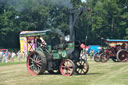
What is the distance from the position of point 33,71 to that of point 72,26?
9.69 feet

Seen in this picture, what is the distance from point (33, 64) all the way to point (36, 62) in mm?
266

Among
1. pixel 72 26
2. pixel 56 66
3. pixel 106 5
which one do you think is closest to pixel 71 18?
pixel 72 26

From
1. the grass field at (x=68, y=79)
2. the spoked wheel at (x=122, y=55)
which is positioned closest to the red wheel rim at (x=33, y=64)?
the grass field at (x=68, y=79)

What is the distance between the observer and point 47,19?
57.5 m

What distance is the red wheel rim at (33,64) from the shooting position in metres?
13.0

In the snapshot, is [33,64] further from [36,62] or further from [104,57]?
[104,57]

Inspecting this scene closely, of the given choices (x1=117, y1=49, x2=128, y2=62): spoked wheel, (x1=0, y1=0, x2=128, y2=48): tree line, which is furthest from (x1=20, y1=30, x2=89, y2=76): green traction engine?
(x1=0, y1=0, x2=128, y2=48): tree line

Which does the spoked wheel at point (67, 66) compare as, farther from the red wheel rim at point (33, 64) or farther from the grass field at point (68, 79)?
the red wheel rim at point (33, 64)

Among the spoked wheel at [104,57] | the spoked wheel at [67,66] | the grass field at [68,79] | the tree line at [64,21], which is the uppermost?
the tree line at [64,21]

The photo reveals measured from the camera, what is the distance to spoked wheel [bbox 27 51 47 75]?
1275cm

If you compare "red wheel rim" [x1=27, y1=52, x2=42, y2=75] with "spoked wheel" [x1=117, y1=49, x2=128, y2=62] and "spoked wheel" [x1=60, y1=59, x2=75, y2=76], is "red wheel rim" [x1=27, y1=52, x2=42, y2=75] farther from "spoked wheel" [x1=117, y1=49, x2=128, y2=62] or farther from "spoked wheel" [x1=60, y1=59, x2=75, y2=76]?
"spoked wheel" [x1=117, y1=49, x2=128, y2=62]

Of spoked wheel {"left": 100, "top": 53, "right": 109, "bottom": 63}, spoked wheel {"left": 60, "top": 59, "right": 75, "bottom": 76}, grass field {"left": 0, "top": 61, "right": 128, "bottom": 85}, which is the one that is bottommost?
spoked wheel {"left": 100, "top": 53, "right": 109, "bottom": 63}

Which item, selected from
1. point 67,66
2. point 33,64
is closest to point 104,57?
point 33,64

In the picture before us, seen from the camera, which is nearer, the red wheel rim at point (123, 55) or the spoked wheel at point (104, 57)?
the red wheel rim at point (123, 55)
